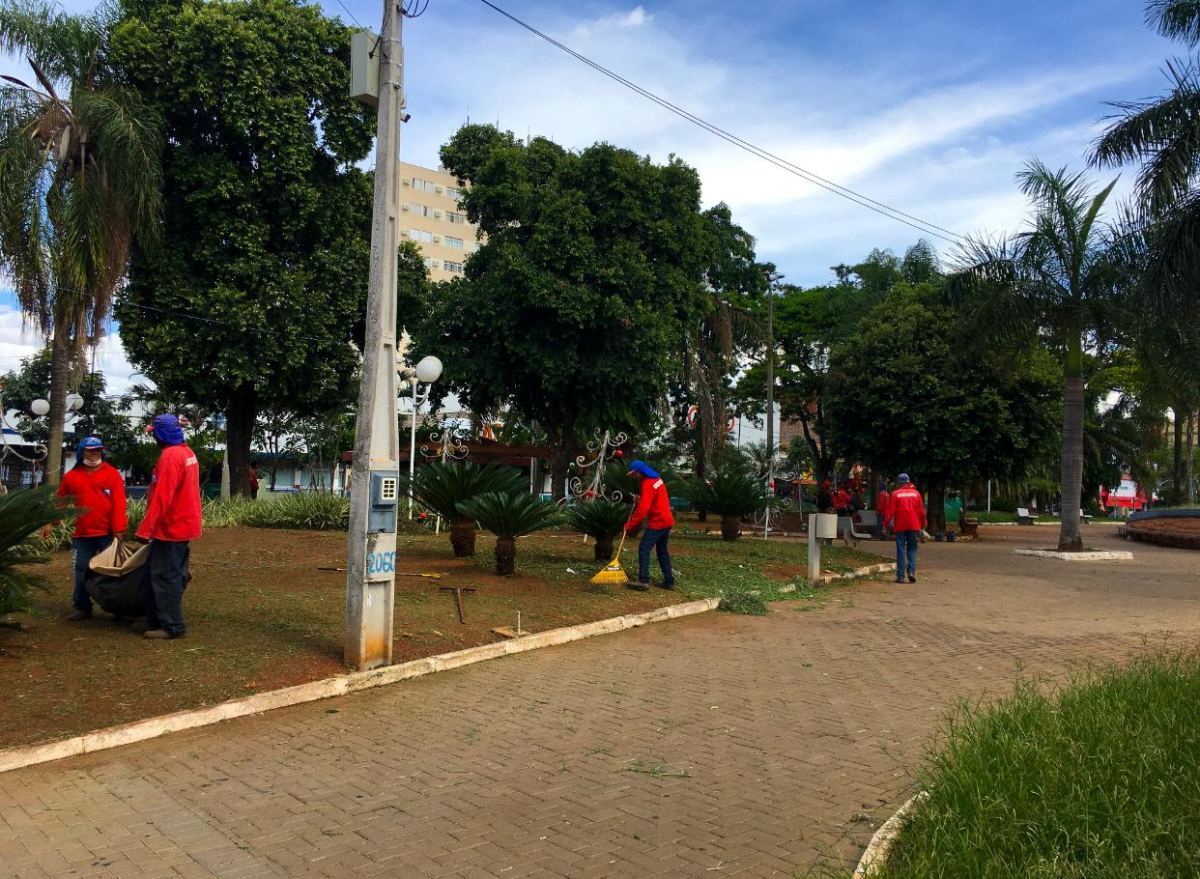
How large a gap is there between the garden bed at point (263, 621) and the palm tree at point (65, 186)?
199 inches

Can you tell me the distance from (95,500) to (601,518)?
6.52 m

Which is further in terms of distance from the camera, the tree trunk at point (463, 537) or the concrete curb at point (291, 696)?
the tree trunk at point (463, 537)

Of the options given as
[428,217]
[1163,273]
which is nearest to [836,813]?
[1163,273]

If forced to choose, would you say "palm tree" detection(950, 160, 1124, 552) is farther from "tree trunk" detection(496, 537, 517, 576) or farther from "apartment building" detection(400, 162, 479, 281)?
"apartment building" detection(400, 162, 479, 281)

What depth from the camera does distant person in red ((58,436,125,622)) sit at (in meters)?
8.55

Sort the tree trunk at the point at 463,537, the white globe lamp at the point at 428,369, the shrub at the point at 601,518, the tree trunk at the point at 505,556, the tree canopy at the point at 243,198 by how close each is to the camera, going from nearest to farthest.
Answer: the tree trunk at the point at 505,556 < the tree trunk at the point at 463,537 < the shrub at the point at 601,518 < the white globe lamp at the point at 428,369 < the tree canopy at the point at 243,198

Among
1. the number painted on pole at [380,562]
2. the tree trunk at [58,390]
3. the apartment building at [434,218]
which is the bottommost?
the number painted on pole at [380,562]

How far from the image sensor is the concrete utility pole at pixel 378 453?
741cm

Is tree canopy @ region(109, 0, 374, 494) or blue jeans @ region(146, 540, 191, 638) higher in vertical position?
tree canopy @ region(109, 0, 374, 494)

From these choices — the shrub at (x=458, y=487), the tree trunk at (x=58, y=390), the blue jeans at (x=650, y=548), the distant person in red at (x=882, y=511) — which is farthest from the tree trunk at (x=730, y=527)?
the tree trunk at (x=58, y=390)

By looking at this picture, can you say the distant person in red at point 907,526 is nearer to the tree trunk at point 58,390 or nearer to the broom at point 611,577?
the broom at point 611,577

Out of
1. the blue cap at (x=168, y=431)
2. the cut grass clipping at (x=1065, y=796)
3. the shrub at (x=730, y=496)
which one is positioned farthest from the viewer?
the shrub at (x=730, y=496)

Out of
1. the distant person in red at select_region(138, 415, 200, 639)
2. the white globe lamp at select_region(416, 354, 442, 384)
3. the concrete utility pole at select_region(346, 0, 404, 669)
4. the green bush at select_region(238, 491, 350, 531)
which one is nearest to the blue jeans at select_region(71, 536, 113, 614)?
the distant person in red at select_region(138, 415, 200, 639)

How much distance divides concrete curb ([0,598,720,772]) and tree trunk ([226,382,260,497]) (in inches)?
635
